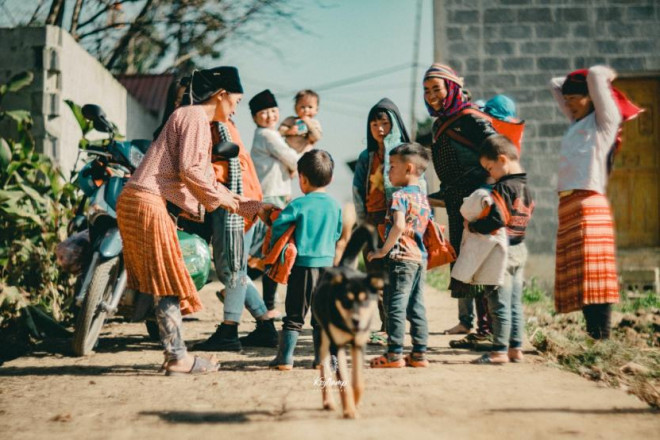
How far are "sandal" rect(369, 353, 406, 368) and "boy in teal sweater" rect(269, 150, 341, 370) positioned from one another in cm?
48

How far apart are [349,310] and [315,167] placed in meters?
1.40

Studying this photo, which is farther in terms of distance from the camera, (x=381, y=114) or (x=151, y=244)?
(x=381, y=114)

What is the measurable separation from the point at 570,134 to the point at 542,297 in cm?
318

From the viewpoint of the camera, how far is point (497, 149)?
440 centimetres

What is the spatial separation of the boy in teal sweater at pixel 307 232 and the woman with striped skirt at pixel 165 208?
A: 14.5 inches

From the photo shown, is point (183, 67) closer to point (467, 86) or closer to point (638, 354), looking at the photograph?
point (467, 86)

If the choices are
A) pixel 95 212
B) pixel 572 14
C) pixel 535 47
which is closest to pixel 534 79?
pixel 535 47

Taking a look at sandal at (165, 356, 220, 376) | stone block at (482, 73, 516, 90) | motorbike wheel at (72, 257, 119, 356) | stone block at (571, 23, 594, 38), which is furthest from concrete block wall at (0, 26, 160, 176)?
stone block at (571, 23, 594, 38)

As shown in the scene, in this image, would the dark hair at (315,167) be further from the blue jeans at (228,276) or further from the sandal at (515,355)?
the sandal at (515,355)

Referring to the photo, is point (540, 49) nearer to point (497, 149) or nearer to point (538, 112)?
point (538, 112)

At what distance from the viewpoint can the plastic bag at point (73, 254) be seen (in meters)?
4.84


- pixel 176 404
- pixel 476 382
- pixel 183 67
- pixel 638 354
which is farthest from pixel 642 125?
pixel 183 67

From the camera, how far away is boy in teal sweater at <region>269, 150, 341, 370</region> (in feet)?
13.6

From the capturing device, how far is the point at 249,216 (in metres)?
4.23
